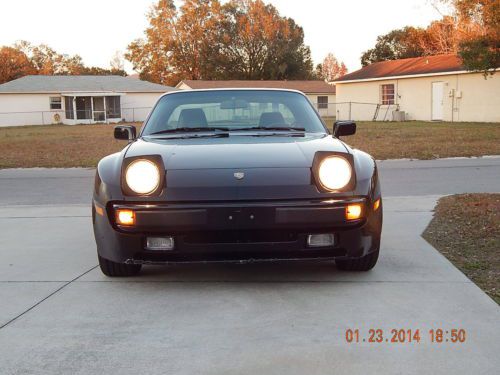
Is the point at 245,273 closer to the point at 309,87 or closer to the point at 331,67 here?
the point at 309,87

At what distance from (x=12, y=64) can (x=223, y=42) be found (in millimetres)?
25697

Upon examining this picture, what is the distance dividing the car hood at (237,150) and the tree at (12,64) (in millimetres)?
71733

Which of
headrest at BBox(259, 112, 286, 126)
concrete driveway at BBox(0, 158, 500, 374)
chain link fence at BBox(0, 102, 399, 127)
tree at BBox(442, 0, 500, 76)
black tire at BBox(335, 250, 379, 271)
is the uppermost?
tree at BBox(442, 0, 500, 76)

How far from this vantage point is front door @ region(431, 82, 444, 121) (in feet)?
106

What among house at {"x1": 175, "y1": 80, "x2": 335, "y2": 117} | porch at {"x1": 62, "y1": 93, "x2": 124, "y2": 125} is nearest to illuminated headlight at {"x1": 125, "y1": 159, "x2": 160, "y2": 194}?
porch at {"x1": 62, "y1": 93, "x2": 124, "y2": 125}

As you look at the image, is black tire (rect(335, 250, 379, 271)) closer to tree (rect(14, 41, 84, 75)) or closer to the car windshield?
the car windshield

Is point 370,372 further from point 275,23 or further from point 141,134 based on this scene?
point 275,23

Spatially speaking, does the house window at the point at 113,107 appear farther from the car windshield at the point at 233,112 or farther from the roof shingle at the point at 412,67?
the car windshield at the point at 233,112

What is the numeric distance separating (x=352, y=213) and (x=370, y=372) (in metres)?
1.27

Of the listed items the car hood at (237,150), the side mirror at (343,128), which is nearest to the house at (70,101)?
the side mirror at (343,128)

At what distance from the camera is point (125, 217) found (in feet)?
12.6

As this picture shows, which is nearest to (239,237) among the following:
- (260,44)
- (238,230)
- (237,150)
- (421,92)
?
(238,230)

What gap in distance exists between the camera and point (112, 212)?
3.88 meters

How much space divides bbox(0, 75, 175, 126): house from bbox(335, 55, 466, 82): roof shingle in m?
17.8
